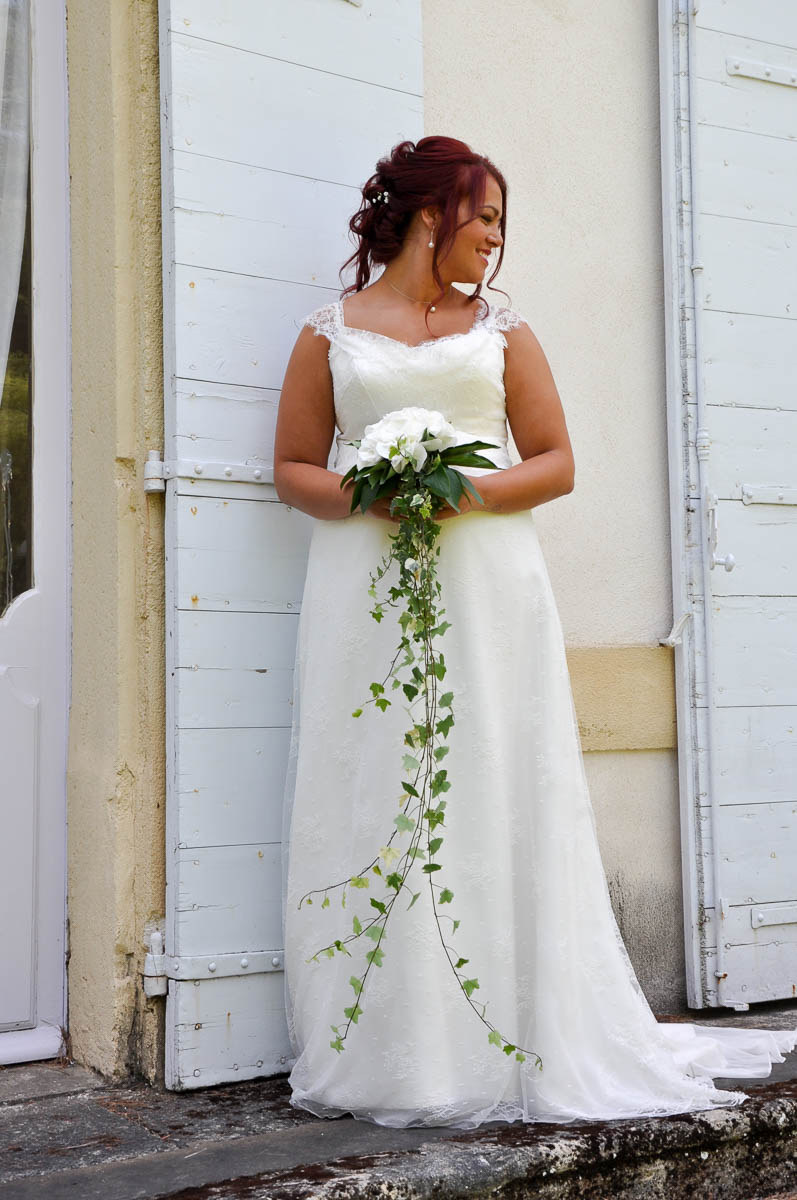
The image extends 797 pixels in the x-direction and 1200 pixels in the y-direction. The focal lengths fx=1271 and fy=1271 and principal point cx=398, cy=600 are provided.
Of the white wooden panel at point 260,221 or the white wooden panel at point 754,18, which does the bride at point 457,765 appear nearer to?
the white wooden panel at point 260,221

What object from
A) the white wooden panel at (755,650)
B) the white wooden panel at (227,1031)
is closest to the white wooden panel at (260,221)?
the white wooden panel at (755,650)

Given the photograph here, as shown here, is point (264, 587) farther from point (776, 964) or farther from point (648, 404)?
point (776, 964)

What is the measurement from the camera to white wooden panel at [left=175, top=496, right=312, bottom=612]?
9.52 feet

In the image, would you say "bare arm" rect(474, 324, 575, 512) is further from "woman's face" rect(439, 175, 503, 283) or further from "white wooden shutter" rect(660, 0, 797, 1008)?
"white wooden shutter" rect(660, 0, 797, 1008)

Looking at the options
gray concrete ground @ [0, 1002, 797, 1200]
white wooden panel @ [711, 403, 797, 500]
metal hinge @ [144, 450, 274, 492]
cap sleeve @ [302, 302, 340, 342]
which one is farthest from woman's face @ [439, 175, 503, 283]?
gray concrete ground @ [0, 1002, 797, 1200]

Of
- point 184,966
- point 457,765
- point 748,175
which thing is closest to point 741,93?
point 748,175

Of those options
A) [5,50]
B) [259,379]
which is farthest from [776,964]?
[5,50]

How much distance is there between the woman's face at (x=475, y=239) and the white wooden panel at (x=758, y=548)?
119 centimetres

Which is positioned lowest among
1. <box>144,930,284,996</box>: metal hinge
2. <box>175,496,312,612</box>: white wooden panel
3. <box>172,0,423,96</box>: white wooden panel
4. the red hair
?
<box>144,930,284,996</box>: metal hinge

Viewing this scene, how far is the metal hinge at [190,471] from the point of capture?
2891 mm

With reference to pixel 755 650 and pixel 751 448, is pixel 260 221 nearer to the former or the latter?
pixel 751 448

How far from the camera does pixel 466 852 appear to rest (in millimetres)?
2674

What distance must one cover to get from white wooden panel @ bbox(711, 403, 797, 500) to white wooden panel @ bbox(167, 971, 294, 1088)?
191 cm

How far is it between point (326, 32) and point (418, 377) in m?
1.04
